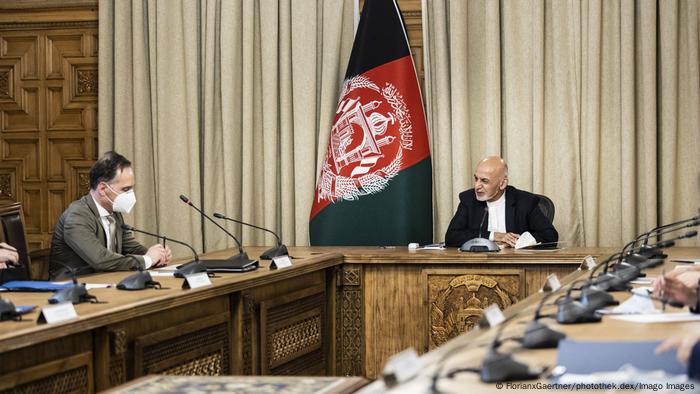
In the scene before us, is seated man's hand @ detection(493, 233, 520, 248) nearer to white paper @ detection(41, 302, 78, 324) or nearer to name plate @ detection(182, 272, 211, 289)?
name plate @ detection(182, 272, 211, 289)

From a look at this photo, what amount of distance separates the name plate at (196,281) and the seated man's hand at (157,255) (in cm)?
89

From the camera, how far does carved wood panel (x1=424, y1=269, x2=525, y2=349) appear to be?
5.35 metres

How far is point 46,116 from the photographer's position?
7.62 meters

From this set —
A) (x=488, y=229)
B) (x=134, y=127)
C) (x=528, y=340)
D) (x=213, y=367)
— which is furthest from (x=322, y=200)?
(x=528, y=340)

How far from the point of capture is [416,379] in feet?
5.98

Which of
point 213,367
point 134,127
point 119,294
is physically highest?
point 134,127

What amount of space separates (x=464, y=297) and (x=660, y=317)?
2.74 m

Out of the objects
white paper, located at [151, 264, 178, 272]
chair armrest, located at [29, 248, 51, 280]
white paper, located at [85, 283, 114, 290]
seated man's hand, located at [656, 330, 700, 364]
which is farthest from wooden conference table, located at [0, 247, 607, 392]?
seated man's hand, located at [656, 330, 700, 364]

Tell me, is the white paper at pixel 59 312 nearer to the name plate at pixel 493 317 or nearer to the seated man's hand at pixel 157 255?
the name plate at pixel 493 317

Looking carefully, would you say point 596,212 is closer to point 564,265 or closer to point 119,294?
point 564,265

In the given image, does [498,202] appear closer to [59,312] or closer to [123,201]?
[123,201]

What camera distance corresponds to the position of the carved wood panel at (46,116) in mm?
7590

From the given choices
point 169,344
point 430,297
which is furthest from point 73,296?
point 430,297

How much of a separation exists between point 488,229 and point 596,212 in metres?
1.01
